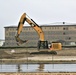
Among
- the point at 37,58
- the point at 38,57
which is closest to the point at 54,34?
the point at 38,57

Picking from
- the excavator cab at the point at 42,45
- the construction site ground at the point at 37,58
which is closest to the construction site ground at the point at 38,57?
the construction site ground at the point at 37,58

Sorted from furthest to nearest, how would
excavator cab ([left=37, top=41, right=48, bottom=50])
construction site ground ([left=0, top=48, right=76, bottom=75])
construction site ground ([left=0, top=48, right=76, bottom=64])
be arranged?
excavator cab ([left=37, top=41, right=48, bottom=50]) < construction site ground ([left=0, top=48, right=76, bottom=64]) < construction site ground ([left=0, top=48, right=76, bottom=75])

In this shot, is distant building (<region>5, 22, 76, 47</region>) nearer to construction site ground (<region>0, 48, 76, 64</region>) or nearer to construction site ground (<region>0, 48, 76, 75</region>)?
construction site ground (<region>0, 48, 76, 64</region>)

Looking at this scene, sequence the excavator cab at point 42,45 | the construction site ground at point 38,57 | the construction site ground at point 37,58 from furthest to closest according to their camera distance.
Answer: the excavator cab at point 42,45 < the construction site ground at point 38,57 < the construction site ground at point 37,58

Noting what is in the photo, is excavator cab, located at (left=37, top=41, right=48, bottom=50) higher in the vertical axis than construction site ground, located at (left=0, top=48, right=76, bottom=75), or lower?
higher

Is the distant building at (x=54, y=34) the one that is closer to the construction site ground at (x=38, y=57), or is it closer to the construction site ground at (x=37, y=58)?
the construction site ground at (x=38, y=57)

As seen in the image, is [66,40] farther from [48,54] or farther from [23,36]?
[48,54]

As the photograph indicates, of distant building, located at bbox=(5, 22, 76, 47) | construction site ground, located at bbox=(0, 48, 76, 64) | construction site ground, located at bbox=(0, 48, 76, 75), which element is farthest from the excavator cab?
distant building, located at bbox=(5, 22, 76, 47)

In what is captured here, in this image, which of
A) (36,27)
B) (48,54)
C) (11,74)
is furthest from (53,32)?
(11,74)

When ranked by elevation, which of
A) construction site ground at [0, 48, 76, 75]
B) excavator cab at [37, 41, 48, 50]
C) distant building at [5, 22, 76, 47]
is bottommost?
construction site ground at [0, 48, 76, 75]

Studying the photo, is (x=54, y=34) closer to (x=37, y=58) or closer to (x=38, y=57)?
(x=38, y=57)

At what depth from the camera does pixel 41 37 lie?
59.1m

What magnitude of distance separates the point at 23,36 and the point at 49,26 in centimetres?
1426

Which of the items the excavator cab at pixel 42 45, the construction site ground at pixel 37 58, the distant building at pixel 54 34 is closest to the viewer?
the construction site ground at pixel 37 58
